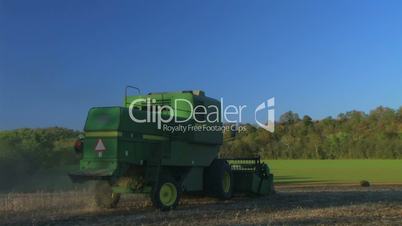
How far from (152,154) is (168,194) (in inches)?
45.2

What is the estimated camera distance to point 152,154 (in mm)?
15688

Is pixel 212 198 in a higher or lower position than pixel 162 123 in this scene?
lower

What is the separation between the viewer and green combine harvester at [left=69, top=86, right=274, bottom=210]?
48.4 feet

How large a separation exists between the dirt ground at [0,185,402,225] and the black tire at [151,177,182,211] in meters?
0.25

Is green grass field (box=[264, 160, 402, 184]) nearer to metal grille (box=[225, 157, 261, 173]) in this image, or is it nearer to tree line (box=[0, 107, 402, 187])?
tree line (box=[0, 107, 402, 187])

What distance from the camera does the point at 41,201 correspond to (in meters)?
17.0

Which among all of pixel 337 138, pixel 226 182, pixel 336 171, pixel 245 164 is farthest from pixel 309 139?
pixel 226 182

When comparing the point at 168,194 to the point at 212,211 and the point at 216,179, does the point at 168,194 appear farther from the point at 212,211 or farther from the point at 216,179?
the point at 216,179

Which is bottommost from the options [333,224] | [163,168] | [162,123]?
[333,224]

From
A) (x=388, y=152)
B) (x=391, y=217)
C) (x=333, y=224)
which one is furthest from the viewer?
(x=388, y=152)

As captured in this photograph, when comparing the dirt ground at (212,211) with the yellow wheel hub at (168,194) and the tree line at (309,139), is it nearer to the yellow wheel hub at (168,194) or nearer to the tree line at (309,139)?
the yellow wheel hub at (168,194)

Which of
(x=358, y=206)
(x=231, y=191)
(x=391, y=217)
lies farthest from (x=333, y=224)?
(x=231, y=191)

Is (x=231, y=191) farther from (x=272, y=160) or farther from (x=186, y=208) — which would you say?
(x=272, y=160)

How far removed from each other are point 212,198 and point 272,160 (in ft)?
156
